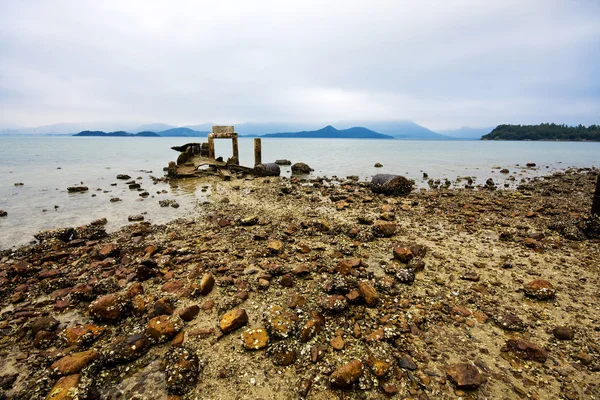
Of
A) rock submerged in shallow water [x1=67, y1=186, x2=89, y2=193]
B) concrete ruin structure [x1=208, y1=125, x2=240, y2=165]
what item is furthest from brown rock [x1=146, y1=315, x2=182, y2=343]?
concrete ruin structure [x1=208, y1=125, x2=240, y2=165]

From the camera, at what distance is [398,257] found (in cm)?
644

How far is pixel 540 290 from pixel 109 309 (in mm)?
7669

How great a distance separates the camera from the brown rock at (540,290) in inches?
194

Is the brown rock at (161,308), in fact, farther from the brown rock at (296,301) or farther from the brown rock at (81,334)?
the brown rock at (296,301)

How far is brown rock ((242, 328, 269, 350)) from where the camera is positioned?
12.5ft

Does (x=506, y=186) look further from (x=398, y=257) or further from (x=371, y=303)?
(x=371, y=303)

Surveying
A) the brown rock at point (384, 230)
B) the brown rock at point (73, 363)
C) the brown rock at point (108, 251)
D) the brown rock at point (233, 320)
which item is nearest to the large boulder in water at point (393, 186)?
the brown rock at point (384, 230)

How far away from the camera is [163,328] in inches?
160

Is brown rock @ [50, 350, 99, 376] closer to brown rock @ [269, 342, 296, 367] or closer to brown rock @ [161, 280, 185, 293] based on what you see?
brown rock @ [161, 280, 185, 293]

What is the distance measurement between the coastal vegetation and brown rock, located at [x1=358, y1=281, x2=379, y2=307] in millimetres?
195309

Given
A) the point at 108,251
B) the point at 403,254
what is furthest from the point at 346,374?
the point at 108,251

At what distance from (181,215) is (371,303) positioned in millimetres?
9128

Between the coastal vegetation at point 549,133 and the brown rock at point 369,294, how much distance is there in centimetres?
19531

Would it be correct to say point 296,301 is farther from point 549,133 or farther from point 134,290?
point 549,133
